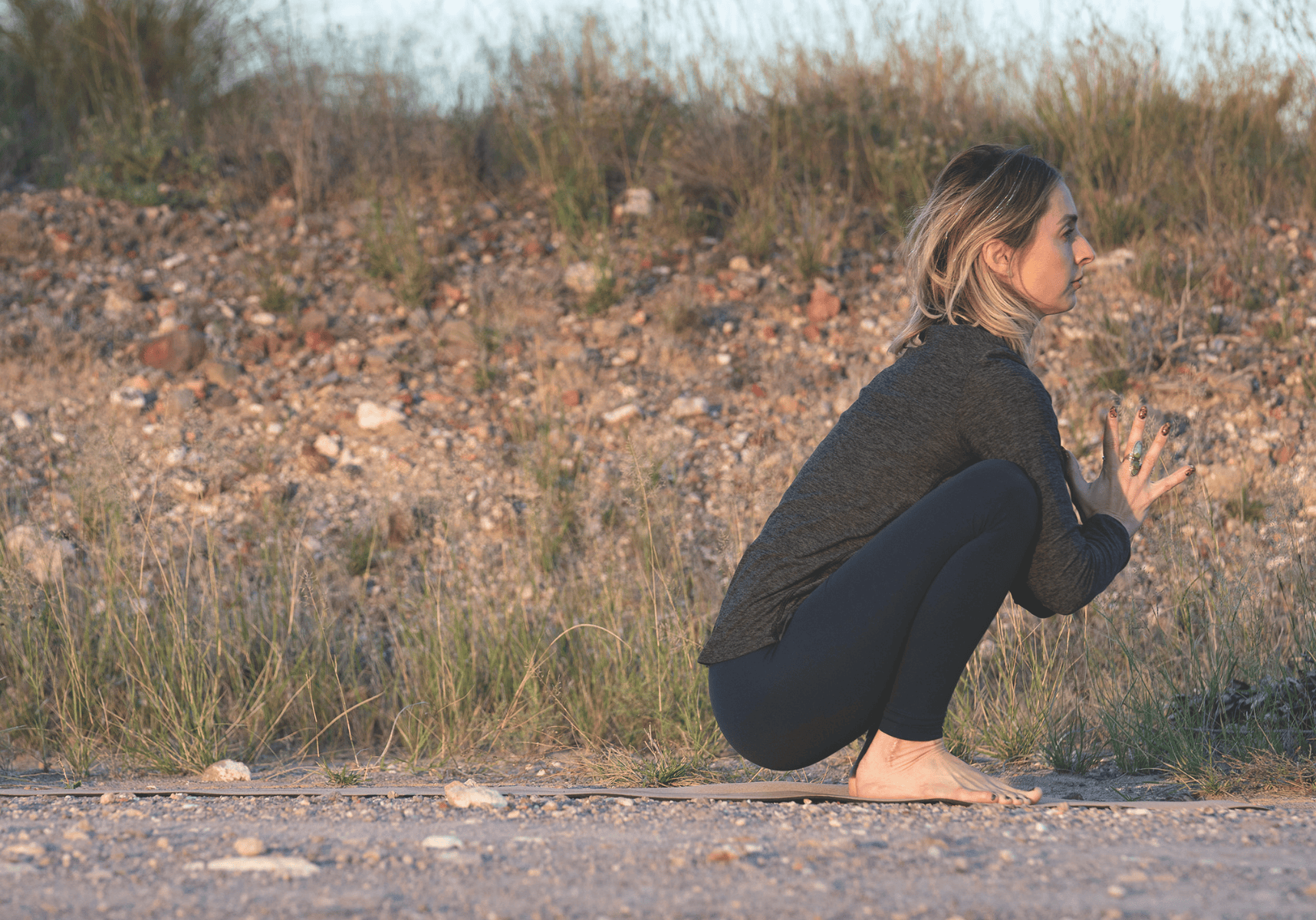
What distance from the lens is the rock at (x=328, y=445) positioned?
5.58 meters

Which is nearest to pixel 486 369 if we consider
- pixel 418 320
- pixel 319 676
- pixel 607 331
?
pixel 418 320

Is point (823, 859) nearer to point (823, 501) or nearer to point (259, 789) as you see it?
point (823, 501)

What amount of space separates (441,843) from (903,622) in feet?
3.15

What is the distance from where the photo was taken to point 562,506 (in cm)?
519

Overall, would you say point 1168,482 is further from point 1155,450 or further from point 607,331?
point 607,331

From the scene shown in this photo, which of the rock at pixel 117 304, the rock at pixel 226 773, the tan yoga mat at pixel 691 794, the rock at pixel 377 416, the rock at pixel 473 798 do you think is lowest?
the rock at pixel 226 773

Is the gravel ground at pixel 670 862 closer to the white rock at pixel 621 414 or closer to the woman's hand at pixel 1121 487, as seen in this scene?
the woman's hand at pixel 1121 487

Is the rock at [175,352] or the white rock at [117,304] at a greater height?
the white rock at [117,304]

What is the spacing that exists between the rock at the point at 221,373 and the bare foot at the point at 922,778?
4797 millimetres

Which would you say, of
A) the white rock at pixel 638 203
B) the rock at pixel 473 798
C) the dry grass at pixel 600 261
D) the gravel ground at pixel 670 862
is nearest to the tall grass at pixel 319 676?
the dry grass at pixel 600 261

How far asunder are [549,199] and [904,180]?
7.51 ft

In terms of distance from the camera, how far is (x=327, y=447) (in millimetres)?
5590

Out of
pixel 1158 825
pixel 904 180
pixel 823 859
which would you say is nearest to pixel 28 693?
pixel 823 859

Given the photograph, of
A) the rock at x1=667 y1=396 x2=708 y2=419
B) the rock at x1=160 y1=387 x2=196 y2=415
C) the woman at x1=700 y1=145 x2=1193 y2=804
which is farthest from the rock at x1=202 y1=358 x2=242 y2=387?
the woman at x1=700 y1=145 x2=1193 y2=804
